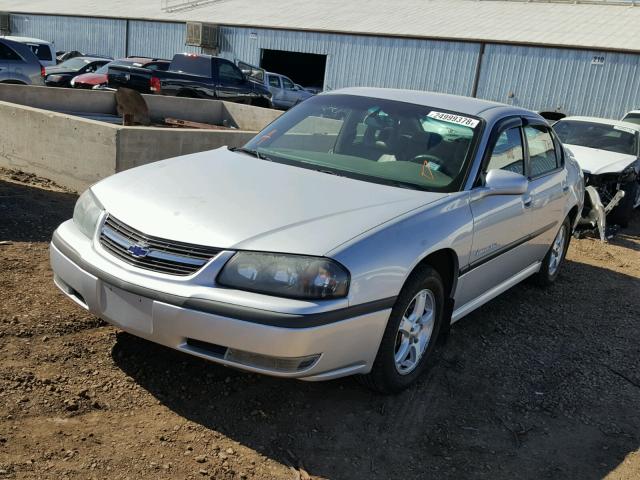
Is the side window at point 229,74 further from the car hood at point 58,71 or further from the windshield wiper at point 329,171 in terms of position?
the windshield wiper at point 329,171

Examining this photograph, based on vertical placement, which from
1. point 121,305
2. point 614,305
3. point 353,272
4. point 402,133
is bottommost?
point 614,305

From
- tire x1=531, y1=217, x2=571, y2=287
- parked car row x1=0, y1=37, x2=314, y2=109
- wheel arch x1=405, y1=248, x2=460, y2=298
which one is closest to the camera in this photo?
wheel arch x1=405, y1=248, x2=460, y2=298

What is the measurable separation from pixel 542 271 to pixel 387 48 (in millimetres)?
21584

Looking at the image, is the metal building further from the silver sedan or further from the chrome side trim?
the silver sedan

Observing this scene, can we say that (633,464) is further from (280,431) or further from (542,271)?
(542,271)

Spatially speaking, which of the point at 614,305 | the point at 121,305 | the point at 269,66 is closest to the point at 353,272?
the point at 121,305

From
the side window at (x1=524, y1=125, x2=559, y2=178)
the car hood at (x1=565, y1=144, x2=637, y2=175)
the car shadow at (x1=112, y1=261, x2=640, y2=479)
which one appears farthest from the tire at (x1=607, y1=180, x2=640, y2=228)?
the car shadow at (x1=112, y1=261, x2=640, y2=479)

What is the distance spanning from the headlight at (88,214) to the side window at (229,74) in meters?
13.5

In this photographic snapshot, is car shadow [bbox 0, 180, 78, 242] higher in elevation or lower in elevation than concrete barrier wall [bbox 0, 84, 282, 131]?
lower

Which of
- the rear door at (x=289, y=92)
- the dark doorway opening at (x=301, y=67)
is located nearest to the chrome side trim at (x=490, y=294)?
the rear door at (x=289, y=92)

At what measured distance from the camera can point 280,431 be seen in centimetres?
328

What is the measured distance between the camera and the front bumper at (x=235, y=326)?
297 cm

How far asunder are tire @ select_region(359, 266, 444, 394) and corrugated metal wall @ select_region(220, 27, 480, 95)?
70.4ft

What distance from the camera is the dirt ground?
2.99m
